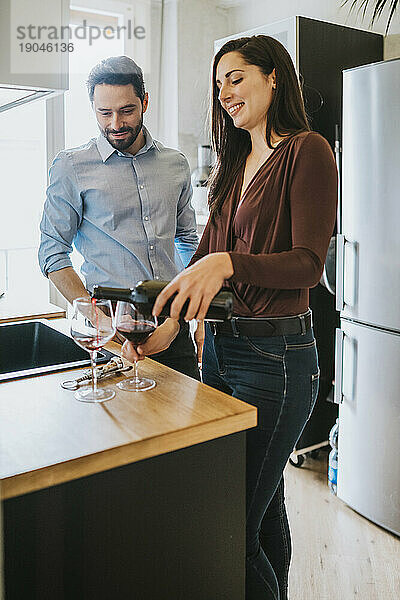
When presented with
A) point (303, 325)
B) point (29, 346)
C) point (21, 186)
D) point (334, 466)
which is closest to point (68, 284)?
point (29, 346)

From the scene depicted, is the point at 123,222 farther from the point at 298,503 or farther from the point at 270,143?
the point at 298,503

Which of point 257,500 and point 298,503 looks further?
point 298,503

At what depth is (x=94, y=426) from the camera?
44.8 inches

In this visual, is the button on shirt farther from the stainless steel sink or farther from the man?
the stainless steel sink

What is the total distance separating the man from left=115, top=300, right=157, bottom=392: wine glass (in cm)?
63

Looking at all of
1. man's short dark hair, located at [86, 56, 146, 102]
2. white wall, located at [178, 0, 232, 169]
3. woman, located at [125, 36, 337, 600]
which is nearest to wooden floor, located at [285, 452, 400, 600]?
woman, located at [125, 36, 337, 600]

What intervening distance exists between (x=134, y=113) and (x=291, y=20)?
126 cm

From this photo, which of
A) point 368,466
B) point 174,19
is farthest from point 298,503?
point 174,19

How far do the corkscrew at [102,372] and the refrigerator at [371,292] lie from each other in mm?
1215

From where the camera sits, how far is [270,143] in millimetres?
1499

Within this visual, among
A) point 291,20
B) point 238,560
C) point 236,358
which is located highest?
point 291,20

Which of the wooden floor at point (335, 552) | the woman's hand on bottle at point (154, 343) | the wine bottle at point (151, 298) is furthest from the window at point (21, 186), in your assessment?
the wine bottle at point (151, 298)

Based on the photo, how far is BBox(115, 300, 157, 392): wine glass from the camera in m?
1.32

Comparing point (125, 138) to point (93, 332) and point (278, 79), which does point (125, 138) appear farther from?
point (93, 332)
